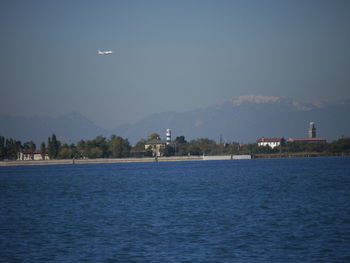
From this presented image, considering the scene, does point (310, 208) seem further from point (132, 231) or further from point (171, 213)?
point (132, 231)

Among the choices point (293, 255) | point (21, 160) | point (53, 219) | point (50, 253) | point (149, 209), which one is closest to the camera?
point (293, 255)

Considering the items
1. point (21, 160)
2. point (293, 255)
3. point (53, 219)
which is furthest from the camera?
point (21, 160)

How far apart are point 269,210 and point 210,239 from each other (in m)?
10.2

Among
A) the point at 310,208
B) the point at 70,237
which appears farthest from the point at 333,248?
the point at 310,208

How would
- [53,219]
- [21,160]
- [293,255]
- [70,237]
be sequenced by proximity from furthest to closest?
1. [21,160]
2. [53,219]
3. [70,237]
4. [293,255]

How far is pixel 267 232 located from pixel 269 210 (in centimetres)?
816

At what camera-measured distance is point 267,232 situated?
2445 centimetres

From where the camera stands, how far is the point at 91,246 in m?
22.3

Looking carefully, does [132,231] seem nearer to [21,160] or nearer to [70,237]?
[70,237]

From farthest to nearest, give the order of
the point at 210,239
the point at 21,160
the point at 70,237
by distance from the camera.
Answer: the point at 21,160 → the point at 70,237 → the point at 210,239

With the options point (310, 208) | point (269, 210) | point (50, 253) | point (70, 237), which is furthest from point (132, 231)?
point (310, 208)

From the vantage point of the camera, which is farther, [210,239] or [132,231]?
[132,231]

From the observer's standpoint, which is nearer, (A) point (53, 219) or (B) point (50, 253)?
(B) point (50, 253)

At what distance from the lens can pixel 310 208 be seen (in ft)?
108
